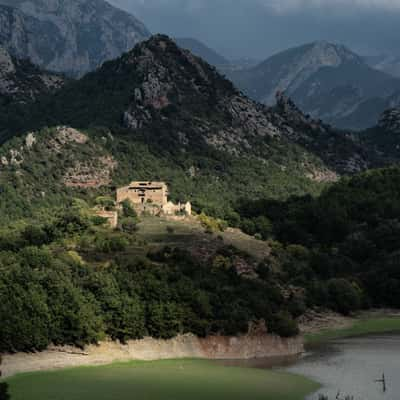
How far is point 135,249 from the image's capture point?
140 metres

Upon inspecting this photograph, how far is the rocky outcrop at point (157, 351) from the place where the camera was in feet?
295

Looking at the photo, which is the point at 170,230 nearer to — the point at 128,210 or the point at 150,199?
the point at 128,210

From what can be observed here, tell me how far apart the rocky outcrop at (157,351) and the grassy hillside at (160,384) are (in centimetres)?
175

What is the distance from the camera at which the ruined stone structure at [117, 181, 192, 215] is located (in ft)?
577

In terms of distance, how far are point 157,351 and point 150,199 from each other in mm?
83741

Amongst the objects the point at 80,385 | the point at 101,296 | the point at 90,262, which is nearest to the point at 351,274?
the point at 90,262

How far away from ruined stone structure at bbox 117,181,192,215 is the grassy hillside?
268 ft

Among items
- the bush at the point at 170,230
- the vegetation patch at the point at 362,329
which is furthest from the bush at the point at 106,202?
the vegetation patch at the point at 362,329

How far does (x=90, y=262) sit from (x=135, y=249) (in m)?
14.4

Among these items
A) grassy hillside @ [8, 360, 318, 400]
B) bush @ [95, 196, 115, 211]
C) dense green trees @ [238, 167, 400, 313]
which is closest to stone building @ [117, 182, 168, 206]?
bush @ [95, 196, 115, 211]

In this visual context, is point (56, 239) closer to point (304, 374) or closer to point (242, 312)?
point (242, 312)

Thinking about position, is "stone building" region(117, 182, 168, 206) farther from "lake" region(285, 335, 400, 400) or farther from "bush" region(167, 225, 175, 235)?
"lake" region(285, 335, 400, 400)

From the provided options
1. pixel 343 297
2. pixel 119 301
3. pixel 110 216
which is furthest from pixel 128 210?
pixel 119 301

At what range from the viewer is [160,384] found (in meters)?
84.1
